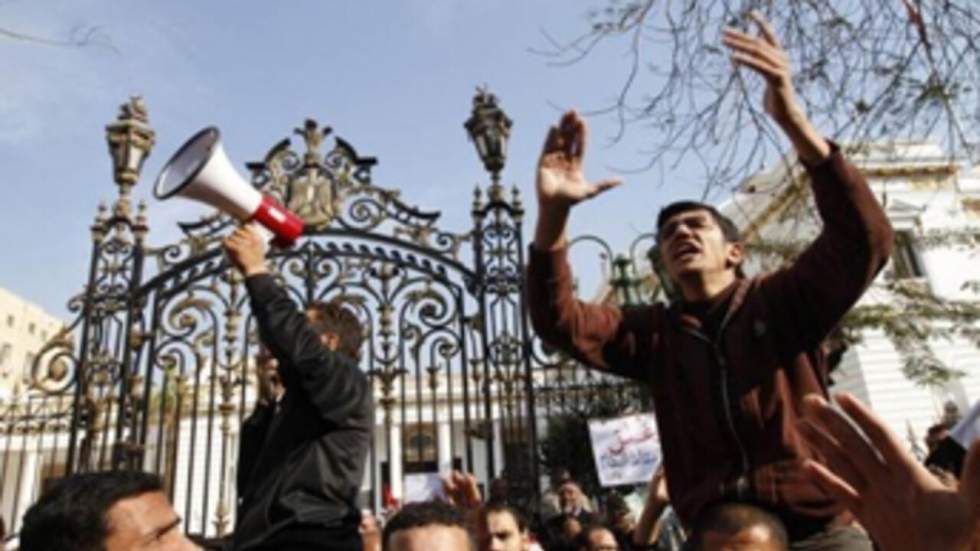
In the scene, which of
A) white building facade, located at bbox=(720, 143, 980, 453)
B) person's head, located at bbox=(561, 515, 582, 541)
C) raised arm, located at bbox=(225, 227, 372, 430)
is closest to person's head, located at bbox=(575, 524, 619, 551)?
person's head, located at bbox=(561, 515, 582, 541)

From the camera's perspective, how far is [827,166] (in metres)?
1.99

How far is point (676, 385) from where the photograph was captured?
87.5 inches

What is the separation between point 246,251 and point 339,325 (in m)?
0.57

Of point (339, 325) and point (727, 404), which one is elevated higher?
point (339, 325)

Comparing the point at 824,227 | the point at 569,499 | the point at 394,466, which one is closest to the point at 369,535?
the point at 824,227

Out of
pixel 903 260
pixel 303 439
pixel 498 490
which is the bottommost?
pixel 498 490

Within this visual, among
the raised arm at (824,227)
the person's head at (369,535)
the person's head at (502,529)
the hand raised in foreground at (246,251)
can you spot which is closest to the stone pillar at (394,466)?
the person's head at (369,535)

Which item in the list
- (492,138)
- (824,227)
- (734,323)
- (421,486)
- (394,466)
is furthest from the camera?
(394,466)

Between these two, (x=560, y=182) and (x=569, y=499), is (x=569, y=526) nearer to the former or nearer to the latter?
(x=569, y=499)

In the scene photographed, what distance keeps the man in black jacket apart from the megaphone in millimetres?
391

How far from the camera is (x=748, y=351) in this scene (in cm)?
212

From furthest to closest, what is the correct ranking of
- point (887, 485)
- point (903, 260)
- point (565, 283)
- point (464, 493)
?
point (903, 260) < point (464, 493) < point (565, 283) < point (887, 485)

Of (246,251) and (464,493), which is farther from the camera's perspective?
(464,493)

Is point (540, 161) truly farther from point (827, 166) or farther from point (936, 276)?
point (936, 276)
